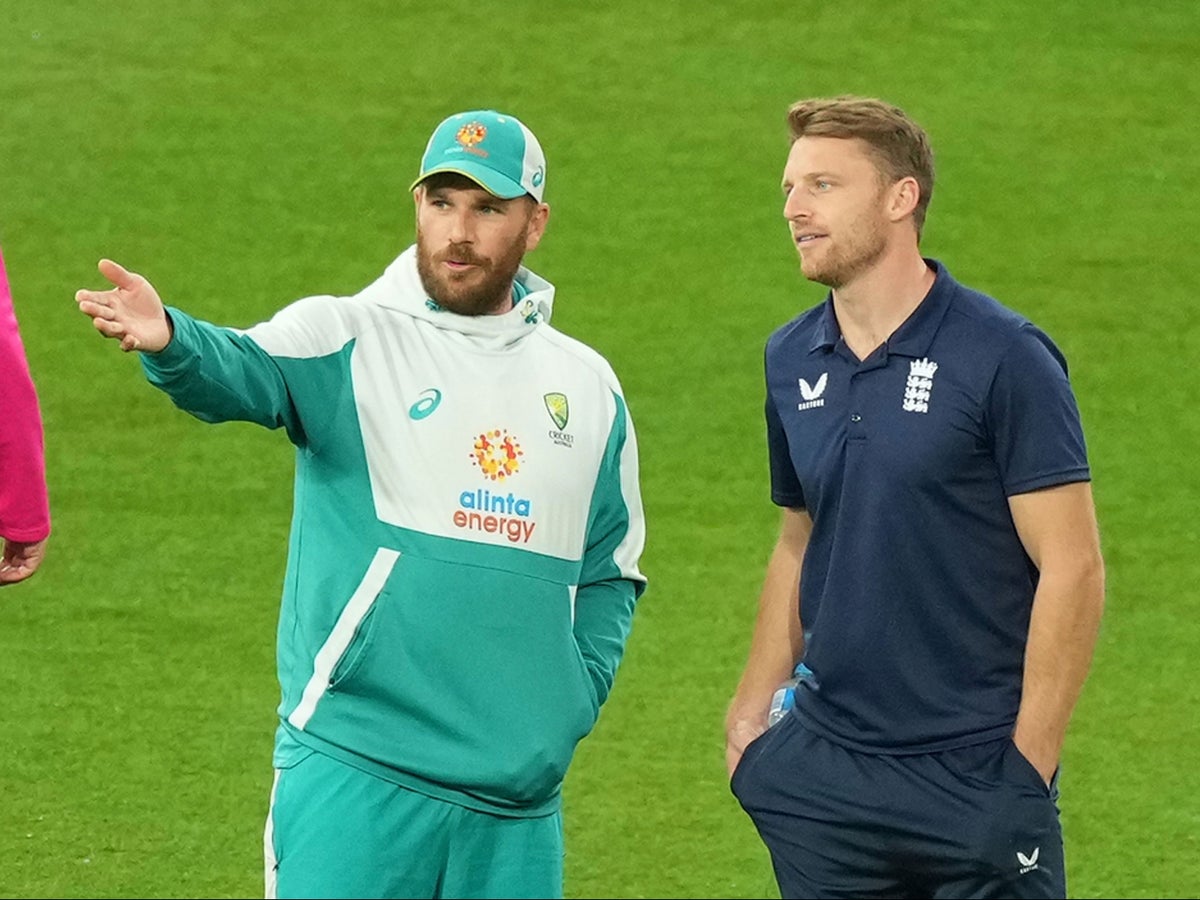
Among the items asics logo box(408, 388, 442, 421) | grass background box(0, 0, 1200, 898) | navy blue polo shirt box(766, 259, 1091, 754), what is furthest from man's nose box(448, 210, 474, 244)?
grass background box(0, 0, 1200, 898)

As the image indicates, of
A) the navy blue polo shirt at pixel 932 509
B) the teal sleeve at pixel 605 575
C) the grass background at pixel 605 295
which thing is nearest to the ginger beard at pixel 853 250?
the navy blue polo shirt at pixel 932 509

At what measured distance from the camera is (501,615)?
332 cm

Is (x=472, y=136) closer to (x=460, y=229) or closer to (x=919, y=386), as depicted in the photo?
(x=460, y=229)

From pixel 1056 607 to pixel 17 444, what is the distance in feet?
5.42

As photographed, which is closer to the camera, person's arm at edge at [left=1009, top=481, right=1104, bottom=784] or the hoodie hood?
person's arm at edge at [left=1009, top=481, right=1104, bottom=784]

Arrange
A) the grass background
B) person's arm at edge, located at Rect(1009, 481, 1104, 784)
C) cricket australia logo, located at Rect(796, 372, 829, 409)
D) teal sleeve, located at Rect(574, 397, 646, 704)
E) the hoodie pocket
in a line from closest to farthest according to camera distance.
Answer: person's arm at edge, located at Rect(1009, 481, 1104, 784)
the hoodie pocket
cricket australia logo, located at Rect(796, 372, 829, 409)
teal sleeve, located at Rect(574, 397, 646, 704)
the grass background

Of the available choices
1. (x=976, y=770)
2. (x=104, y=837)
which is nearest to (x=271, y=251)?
(x=104, y=837)

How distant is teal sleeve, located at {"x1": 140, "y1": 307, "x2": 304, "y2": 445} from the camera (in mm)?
2979

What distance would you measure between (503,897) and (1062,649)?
37.0 inches

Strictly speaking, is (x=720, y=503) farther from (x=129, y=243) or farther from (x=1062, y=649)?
(x=1062, y=649)

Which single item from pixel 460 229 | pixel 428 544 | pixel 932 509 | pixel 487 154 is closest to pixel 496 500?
pixel 428 544

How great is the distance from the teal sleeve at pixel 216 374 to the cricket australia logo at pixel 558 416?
42 cm

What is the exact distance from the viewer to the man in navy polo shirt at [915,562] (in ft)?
10.4

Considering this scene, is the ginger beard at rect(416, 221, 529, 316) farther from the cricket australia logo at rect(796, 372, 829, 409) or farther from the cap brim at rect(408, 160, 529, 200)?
the cricket australia logo at rect(796, 372, 829, 409)
